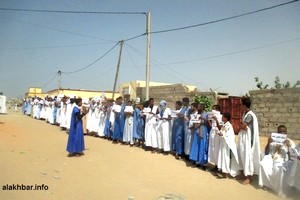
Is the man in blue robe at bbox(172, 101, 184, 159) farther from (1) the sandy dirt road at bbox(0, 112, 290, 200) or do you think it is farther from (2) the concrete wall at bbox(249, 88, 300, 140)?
(2) the concrete wall at bbox(249, 88, 300, 140)

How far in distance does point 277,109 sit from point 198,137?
30.1 feet

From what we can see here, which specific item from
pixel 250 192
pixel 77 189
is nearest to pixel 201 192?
pixel 250 192

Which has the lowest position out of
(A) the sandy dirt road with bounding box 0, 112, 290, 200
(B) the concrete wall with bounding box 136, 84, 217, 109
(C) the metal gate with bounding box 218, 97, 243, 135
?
(A) the sandy dirt road with bounding box 0, 112, 290, 200

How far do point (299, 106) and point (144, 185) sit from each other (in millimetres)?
10986

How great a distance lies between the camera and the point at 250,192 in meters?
6.19

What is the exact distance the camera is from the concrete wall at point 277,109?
1448 cm

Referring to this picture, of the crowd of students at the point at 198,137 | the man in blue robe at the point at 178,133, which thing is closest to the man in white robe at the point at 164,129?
the crowd of students at the point at 198,137

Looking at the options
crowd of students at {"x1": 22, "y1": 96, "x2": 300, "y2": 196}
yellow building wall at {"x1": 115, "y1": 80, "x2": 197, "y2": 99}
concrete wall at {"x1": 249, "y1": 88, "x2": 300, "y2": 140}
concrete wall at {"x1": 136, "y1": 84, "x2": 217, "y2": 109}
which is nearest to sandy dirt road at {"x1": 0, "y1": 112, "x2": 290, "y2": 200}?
crowd of students at {"x1": 22, "y1": 96, "x2": 300, "y2": 196}

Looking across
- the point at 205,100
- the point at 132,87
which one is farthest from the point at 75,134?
the point at 132,87

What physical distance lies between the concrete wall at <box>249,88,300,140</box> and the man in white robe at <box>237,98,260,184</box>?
8.86 metres

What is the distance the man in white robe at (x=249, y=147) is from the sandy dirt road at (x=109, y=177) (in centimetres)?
38

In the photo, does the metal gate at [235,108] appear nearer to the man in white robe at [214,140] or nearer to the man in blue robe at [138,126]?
the man in blue robe at [138,126]

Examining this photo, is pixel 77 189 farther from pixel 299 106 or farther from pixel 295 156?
pixel 299 106

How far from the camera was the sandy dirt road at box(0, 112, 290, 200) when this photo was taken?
5.66 metres
